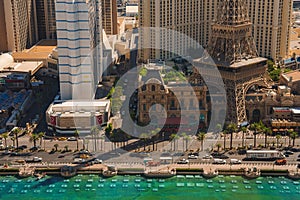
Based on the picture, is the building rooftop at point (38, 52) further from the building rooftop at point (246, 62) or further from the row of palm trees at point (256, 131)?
the row of palm trees at point (256, 131)

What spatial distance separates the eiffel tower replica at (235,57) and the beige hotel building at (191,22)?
27.1 meters

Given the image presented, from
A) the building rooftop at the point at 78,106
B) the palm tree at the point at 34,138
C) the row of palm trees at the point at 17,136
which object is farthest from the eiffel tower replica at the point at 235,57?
the palm tree at the point at 34,138

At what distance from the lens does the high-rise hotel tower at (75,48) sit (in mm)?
93250

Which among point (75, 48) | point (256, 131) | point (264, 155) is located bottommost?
point (264, 155)

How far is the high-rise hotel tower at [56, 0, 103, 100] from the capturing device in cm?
9325

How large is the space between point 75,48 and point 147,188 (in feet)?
108

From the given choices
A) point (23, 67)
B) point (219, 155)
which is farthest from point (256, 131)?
point (23, 67)

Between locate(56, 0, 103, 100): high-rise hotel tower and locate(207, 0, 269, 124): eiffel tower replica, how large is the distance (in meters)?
22.7

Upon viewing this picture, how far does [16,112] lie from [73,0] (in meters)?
24.2

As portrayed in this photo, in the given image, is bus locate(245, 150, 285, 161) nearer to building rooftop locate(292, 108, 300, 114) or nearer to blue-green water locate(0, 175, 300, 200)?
blue-green water locate(0, 175, 300, 200)

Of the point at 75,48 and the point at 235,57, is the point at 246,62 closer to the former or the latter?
the point at 235,57

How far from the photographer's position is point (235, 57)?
94.9 meters

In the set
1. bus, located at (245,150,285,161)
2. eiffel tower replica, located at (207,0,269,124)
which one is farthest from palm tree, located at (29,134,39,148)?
bus, located at (245,150,285,161)

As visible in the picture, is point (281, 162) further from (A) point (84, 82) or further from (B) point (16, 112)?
(B) point (16, 112)
